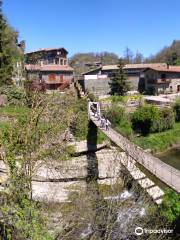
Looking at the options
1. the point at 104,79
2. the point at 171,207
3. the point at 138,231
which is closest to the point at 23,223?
the point at 138,231

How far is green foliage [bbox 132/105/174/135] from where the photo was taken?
25641 mm

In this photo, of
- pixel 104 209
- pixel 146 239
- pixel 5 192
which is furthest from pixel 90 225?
pixel 5 192

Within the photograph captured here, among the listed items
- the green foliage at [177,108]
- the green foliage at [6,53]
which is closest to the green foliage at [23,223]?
the green foliage at [6,53]

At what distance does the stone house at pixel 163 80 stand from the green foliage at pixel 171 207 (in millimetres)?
29736

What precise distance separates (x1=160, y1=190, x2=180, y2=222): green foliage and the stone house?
97.6 feet

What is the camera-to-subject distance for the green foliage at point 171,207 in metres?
9.68

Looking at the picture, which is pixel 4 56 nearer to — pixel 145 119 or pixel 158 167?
pixel 145 119

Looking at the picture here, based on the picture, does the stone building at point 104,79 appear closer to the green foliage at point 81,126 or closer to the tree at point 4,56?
the tree at point 4,56

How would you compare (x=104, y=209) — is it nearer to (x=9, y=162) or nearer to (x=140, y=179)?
(x=9, y=162)

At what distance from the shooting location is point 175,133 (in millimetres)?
26438

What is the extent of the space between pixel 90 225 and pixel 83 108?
48.5 ft

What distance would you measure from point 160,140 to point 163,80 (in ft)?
51.8

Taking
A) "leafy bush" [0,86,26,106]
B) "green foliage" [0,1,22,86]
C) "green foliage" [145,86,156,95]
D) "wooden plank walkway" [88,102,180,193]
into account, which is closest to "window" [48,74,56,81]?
"green foliage" [145,86,156,95]

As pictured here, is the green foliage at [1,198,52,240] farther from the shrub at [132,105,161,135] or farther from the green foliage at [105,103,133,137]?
the shrub at [132,105,161,135]
